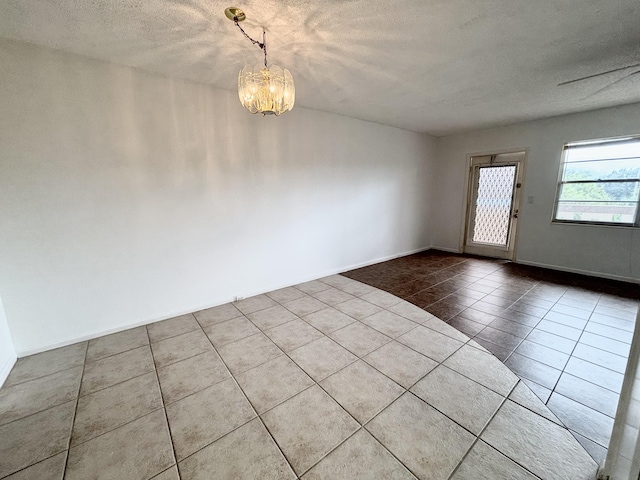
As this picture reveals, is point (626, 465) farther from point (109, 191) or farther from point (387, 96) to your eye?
point (109, 191)

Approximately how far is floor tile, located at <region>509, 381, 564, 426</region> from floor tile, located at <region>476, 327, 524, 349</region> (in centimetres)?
53

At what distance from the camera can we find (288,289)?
368 centimetres

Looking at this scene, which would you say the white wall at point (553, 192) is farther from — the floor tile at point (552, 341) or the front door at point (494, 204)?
the floor tile at point (552, 341)

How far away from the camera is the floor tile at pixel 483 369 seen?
1.83 m

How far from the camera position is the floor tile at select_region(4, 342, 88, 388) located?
6.45ft

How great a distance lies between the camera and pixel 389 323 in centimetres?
268

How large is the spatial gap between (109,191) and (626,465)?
384 centimetres

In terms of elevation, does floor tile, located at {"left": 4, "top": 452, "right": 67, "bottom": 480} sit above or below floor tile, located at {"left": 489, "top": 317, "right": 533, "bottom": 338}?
above

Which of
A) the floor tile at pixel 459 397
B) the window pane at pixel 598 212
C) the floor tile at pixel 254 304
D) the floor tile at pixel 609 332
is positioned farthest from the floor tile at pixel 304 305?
the window pane at pixel 598 212

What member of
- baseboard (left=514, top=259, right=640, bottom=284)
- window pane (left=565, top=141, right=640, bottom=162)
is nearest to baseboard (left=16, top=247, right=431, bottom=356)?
baseboard (left=514, top=259, right=640, bottom=284)

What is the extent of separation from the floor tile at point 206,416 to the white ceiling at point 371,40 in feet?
8.55

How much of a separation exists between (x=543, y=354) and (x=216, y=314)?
3.24m

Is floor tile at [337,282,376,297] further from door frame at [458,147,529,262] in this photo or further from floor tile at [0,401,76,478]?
door frame at [458,147,529,262]

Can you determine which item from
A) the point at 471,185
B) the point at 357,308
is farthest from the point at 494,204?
the point at 357,308
